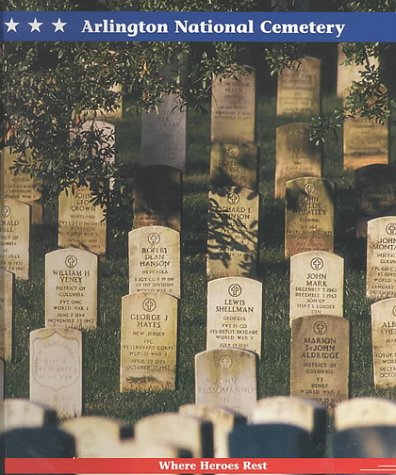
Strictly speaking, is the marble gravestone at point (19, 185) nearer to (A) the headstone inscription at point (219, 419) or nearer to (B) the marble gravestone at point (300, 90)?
(A) the headstone inscription at point (219, 419)

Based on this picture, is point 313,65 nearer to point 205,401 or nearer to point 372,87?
point 372,87

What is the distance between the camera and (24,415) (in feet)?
17.1

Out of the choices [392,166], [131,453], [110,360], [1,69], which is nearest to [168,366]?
[110,360]

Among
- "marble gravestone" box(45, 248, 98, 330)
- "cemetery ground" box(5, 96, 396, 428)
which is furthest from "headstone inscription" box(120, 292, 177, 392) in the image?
"marble gravestone" box(45, 248, 98, 330)

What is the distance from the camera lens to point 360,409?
5.16 metres

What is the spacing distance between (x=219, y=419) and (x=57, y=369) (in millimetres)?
757

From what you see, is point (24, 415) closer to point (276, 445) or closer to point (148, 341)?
point (148, 341)

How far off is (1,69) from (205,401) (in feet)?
5.43

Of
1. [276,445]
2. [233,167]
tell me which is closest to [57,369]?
[276,445]

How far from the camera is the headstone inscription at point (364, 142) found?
6.76 meters

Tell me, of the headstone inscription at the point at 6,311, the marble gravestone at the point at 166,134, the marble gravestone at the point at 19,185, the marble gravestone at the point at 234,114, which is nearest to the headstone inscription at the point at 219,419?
the headstone inscription at the point at 6,311

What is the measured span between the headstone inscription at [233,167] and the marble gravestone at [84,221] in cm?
88

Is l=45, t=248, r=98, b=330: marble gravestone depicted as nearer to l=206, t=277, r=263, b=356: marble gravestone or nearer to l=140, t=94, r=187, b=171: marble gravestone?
l=206, t=277, r=263, b=356: marble gravestone

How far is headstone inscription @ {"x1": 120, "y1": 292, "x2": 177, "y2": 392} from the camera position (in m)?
5.56
